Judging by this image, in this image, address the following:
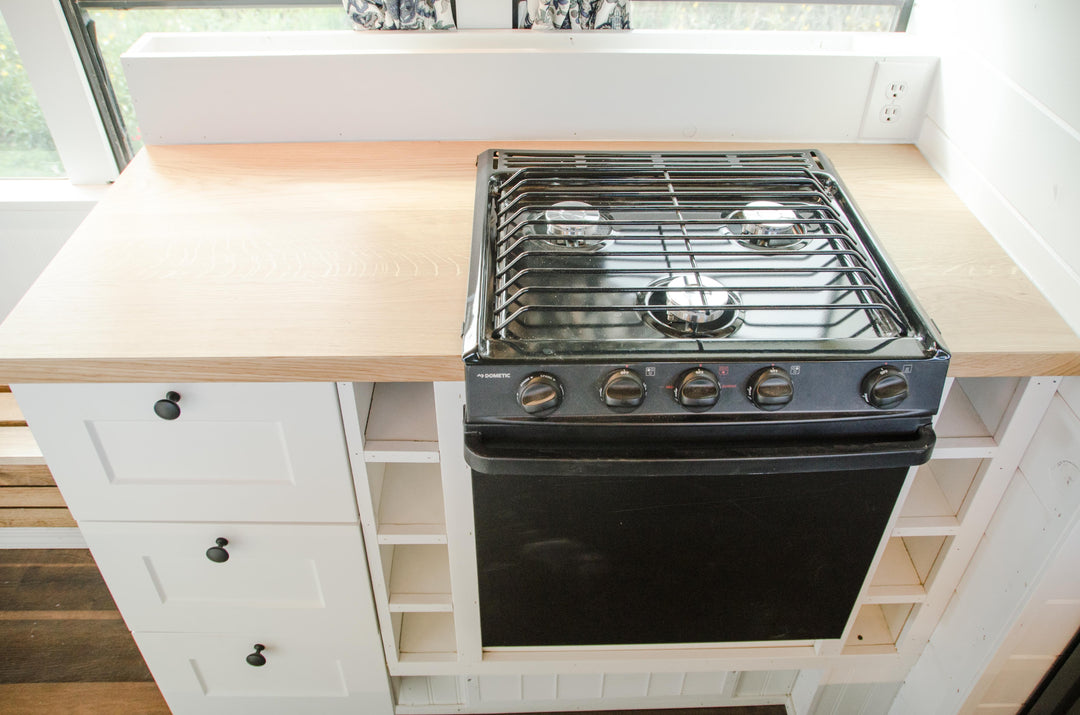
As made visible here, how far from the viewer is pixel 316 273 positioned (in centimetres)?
111

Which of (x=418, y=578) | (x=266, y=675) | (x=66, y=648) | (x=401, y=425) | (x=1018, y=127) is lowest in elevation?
(x=66, y=648)

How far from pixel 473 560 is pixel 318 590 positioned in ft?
0.89

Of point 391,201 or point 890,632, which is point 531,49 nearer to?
point 391,201

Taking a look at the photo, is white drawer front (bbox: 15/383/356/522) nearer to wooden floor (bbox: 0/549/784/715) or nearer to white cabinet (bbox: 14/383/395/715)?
white cabinet (bbox: 14/383/395/715)

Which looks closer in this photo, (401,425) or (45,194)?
(401,425)

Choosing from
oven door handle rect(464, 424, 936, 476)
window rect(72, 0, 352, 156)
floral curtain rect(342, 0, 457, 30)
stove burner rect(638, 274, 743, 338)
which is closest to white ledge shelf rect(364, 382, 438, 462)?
oven door handle rect(464, 424, 936, 476)

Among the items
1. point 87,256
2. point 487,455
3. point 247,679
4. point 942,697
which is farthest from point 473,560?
point 942,697

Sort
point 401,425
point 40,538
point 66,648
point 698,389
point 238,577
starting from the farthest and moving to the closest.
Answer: point 40,538 < point 66,648 < point 238,577 < point 401,425 < point 698,389

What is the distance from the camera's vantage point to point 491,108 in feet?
4.69

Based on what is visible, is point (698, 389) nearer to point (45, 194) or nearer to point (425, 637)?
point (425, 637)

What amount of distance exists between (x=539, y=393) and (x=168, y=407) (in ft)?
1.56

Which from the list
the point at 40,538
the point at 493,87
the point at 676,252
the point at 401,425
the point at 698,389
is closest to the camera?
the point at 698,389

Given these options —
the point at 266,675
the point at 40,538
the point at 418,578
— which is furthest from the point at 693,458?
the point at 40,538

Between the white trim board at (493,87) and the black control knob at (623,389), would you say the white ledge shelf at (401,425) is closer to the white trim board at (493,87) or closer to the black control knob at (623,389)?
the black control knob at (623,389)
